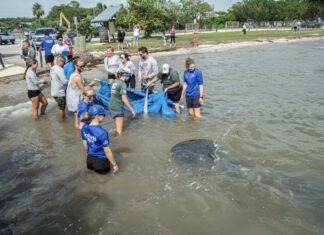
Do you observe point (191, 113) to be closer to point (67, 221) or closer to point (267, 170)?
point (267, 170)

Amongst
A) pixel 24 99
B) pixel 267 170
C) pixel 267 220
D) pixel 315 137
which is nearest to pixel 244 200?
pixel 267 220

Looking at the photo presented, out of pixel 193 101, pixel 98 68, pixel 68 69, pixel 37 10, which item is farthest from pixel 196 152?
pixel 37 10

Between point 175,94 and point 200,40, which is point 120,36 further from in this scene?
point 175,94

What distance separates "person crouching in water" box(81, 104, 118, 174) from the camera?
6.41 metres

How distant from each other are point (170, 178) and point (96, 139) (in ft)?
5.31

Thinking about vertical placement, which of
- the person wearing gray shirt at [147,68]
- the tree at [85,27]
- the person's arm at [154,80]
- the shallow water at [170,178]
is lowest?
the shallow water at [170,178]

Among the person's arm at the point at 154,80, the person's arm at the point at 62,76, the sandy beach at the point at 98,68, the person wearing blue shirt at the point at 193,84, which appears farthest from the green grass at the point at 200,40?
the person wearing blue shirt at the point at 193,84

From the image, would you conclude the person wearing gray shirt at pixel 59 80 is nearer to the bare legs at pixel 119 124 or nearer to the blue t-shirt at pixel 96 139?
the bare legs at pixel 119 124

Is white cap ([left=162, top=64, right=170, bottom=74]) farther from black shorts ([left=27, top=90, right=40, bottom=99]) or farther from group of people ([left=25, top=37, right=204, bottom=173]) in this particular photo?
black shorts ([left=27, top=90, right=40, bottom=99])

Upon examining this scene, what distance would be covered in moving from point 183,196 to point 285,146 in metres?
3.41

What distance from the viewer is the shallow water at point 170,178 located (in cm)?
577

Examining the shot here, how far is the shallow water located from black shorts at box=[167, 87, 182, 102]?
1.81ft

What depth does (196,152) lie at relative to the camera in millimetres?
8289

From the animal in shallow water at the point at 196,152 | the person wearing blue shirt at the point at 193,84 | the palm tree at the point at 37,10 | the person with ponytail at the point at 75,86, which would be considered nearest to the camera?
the animal in shallow water at the point at 196,152
